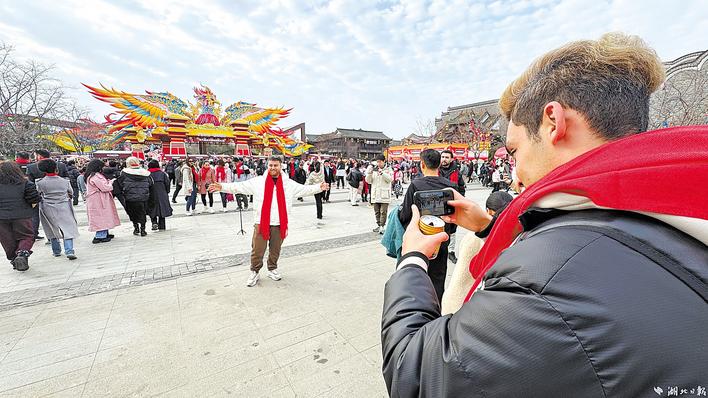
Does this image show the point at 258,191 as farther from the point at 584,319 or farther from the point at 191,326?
the point at 584,319

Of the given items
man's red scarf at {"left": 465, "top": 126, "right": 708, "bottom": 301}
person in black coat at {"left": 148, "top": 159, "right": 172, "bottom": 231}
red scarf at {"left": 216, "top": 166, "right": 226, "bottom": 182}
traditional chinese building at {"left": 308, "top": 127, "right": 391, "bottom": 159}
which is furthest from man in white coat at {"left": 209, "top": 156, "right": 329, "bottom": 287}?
traditional chinese building at {"left": 308, "top": 127, "right": 391, "bottom": 159}

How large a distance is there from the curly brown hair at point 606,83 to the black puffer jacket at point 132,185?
7556 millimetres

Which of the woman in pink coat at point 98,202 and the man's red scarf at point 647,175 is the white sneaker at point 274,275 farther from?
the woman in pink coat at point 98,202

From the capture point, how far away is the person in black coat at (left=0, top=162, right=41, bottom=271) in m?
4.46

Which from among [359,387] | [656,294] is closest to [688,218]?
[656,294]

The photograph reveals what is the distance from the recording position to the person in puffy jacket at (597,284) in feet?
1.59

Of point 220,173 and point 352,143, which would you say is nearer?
point 220,173

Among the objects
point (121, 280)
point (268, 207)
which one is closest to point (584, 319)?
point (268, 207)

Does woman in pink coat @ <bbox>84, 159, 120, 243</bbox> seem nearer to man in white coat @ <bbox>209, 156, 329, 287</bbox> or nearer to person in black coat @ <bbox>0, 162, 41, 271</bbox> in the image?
person in black coat @ <bbox>0, 162, 41, 271</bbox>

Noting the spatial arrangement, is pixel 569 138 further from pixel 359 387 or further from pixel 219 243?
pixel 219 243

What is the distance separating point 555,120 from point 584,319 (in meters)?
0.60

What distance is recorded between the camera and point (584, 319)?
1.67ft

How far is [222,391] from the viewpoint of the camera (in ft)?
7.11

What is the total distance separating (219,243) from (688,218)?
6431 mm
